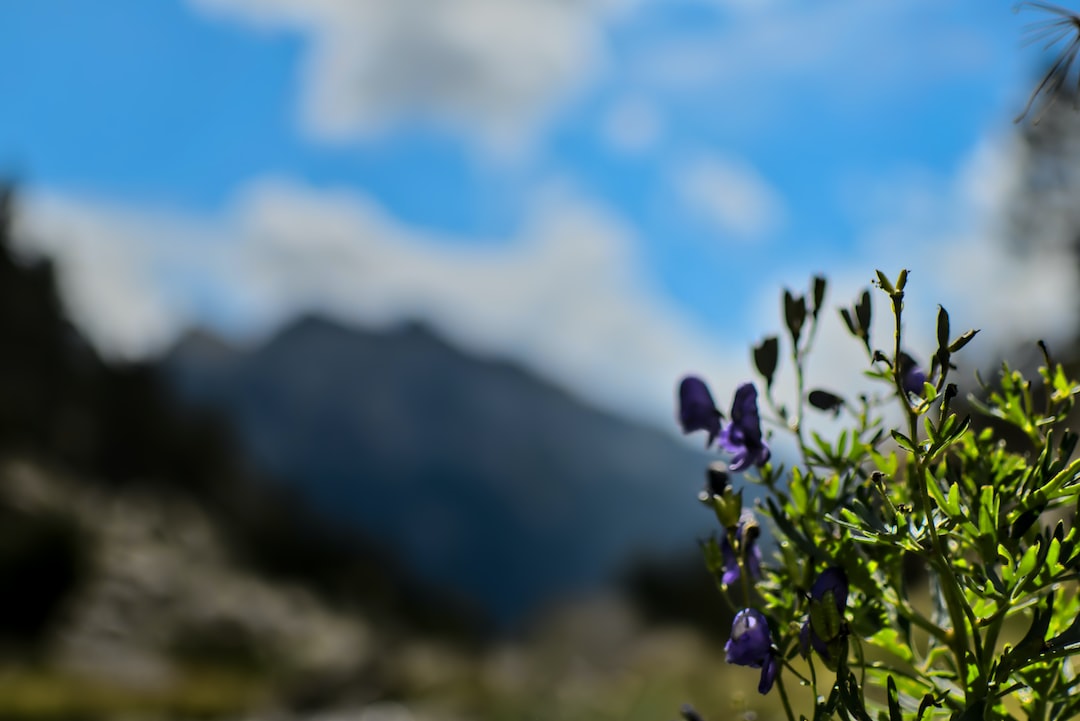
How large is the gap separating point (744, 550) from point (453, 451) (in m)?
104

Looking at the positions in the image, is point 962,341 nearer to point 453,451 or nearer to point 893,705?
point 893,705

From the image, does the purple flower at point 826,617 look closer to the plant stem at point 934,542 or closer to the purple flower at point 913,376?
the plant stem at point 934,542

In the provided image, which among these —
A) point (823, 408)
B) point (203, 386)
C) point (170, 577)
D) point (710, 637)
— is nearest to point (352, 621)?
point (170, 577)

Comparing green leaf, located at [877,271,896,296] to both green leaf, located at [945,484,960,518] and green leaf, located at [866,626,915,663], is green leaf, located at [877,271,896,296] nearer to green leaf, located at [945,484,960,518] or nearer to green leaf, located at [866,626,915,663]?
green leaf, located at [945,484,960,518]

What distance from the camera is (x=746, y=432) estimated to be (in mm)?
1619

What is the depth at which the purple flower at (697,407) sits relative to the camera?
1.72m

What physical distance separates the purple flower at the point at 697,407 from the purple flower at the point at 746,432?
0.08 meters

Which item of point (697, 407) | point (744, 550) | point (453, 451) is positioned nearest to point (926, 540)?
point (744, 550)

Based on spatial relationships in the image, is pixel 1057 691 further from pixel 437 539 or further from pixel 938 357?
pixel 437 539

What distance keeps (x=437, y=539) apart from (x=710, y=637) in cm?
8323

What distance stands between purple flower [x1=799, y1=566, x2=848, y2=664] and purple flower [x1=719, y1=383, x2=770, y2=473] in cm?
22

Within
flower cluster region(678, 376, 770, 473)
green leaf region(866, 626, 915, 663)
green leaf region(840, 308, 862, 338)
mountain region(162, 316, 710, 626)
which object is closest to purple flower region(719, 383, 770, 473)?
flower cluster region(678, 376, 770, 473)

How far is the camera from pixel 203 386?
10319cm

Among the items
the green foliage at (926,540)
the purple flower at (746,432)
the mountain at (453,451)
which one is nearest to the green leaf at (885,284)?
the green foliage at (926,540)
